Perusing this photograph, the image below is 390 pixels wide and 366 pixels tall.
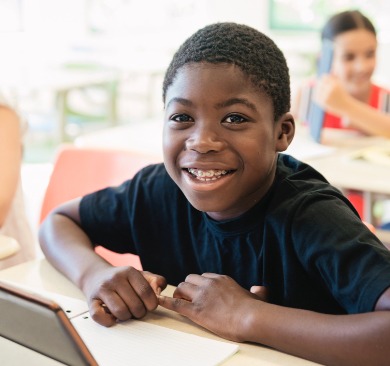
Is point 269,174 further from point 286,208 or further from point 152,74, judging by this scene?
point 152,74

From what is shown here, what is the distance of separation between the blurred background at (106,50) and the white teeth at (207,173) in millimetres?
3174

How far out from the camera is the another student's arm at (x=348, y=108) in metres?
2.44

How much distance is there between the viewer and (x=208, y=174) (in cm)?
107

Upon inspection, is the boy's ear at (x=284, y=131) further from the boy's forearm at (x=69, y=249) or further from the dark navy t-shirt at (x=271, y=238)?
the boy's forearm at (x=69, y=249)

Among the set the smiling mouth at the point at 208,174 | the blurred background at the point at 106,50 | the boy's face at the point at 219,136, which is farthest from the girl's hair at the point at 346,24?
the blurred background at the point at 106,50

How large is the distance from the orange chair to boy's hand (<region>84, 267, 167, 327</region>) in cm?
55

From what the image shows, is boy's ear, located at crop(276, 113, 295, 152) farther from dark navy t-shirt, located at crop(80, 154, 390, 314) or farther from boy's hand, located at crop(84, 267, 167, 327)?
boy's hand, located at crop(84, 267, 167, 327)

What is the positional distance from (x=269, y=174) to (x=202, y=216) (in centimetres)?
16

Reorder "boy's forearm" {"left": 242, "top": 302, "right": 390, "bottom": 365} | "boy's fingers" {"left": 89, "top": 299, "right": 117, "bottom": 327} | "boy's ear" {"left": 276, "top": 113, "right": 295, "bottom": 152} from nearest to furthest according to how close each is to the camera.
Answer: "boy's forearm" {"left": 242, "top": 302, "right": 390, "bottom": 365}, "boy's fingers" {"left": 89, "top": 299, "right": 117, "bottom": 327}, "boy's ear" {"left": 276, "top": 113, "right": 295, "bottom": 152}

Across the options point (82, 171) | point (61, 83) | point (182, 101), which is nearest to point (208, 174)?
point (182, 101)

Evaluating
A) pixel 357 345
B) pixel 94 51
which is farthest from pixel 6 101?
pixel 94 51

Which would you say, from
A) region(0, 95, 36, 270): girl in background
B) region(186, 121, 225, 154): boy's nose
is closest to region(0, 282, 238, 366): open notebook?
region(186, 121, 225, 154): boy's nose

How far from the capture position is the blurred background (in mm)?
5172

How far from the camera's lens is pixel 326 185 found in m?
1.13
